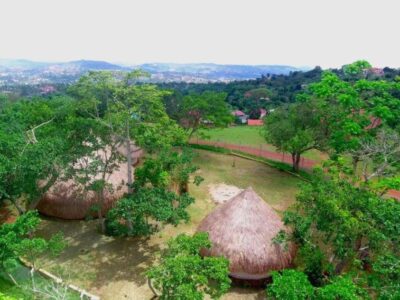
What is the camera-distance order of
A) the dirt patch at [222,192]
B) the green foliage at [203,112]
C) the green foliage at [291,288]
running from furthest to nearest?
the green foliage at [203,112], the dirt patch at [222,192], the green foliage at [291,288]

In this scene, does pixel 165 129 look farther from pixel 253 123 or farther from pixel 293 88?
pixel 293 88

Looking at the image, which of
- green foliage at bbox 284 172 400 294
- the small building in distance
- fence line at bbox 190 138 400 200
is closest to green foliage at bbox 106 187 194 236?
green foliage at bbox 284 172 400 294

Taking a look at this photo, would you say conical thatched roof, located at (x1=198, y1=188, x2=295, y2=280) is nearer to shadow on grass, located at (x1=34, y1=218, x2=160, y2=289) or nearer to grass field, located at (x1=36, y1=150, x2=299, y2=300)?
grass field, located at (x1=36, y1=150, x2=299, y2=300)

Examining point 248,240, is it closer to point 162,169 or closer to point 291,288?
point 291,288

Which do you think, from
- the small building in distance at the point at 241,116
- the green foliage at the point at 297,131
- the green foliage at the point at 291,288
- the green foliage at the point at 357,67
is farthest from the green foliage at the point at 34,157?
the small building in distance at the point at 241,116

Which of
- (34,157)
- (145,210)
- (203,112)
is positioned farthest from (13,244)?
(203,112)

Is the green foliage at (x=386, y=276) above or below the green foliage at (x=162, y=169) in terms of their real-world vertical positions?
below

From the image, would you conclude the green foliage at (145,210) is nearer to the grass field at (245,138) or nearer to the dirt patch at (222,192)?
the dirt patch at (222,192)
